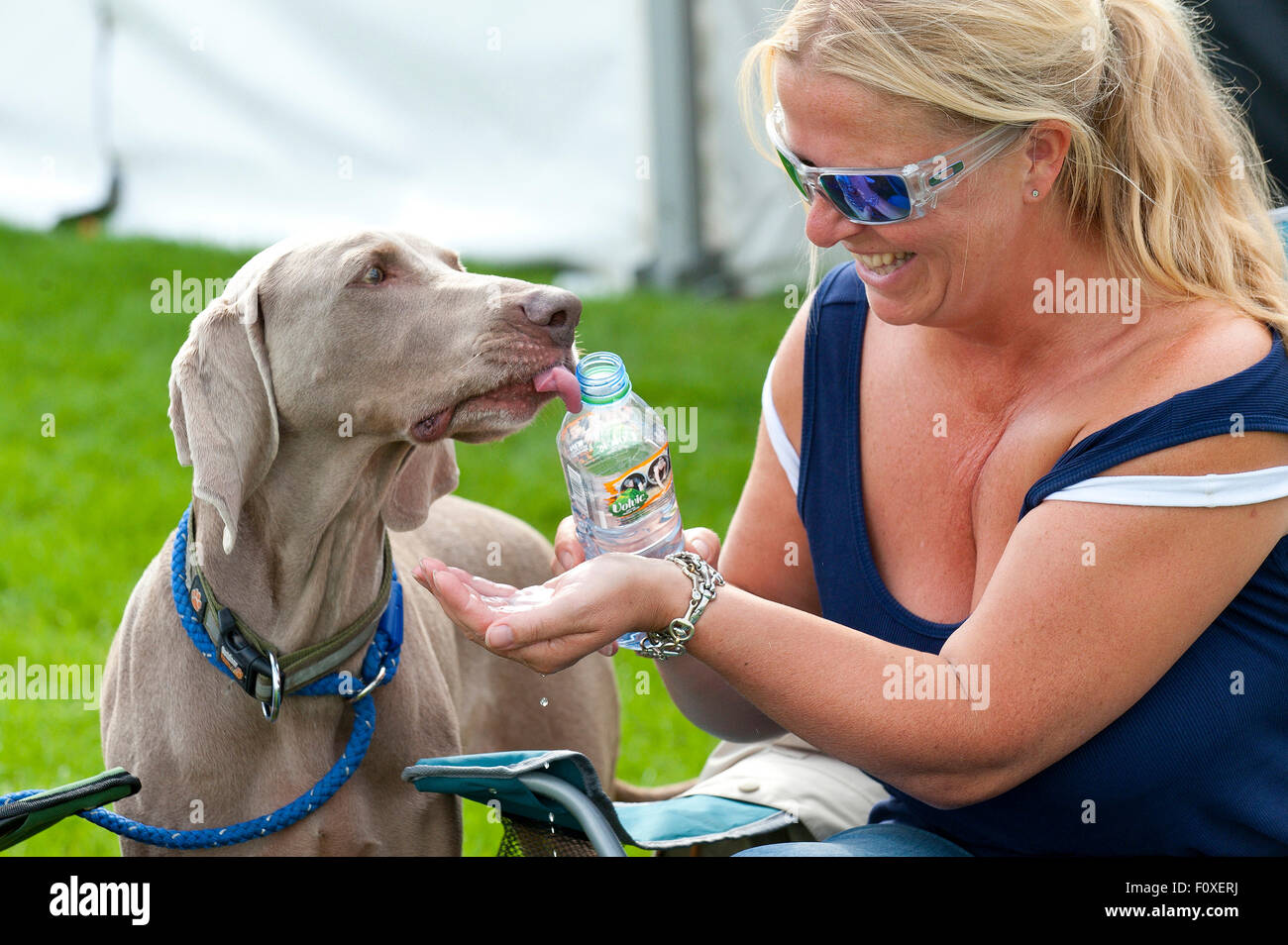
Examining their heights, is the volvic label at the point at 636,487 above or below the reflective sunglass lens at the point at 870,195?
below

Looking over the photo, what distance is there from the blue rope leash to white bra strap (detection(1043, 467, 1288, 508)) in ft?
4.22

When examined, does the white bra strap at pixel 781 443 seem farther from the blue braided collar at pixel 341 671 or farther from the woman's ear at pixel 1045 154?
the blue braided collar at pixel 341 671

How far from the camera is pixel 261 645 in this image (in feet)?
7.98

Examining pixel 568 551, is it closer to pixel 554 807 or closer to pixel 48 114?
pixel 554 807

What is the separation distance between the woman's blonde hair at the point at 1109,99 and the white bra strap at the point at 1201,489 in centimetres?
28

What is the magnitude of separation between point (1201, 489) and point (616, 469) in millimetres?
885

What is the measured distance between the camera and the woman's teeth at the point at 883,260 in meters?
2.33

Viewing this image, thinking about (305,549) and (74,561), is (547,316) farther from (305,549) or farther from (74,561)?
(74,561)

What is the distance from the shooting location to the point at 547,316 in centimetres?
235

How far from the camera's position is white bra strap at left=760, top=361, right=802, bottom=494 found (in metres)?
2.74
